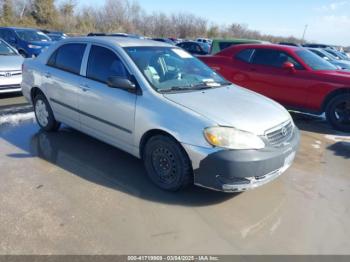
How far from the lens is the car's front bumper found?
3.23m

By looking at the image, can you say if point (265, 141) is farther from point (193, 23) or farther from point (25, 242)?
point (193, 23)

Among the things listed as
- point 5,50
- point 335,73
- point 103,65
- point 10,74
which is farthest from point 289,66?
point 5,50

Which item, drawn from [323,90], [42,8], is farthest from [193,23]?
[323,90]

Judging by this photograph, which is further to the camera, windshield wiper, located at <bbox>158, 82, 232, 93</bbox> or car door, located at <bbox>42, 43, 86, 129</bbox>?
car door, located at <bbox>42, 43, 86, 129</bbox>

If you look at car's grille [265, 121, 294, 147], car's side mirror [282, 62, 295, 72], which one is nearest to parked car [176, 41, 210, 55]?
car's side mirror [282, 62, 295, 72]

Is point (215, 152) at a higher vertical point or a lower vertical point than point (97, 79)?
lower

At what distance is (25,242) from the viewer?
2.82m

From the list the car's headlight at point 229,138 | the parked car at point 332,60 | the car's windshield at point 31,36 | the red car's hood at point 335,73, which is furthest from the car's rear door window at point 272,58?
the car's windshield at point 31,36

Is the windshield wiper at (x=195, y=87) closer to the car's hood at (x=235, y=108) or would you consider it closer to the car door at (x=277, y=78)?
the car's hood at (x=235, y=108)

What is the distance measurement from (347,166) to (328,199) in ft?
4.34

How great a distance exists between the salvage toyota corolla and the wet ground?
34 centimetres

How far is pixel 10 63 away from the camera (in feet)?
26.4

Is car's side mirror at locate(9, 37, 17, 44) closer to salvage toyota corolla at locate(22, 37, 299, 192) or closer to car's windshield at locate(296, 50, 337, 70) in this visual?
salvage toyota corolla at locate(22, 37, 299, 192)

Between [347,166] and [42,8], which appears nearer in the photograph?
[347,166]
